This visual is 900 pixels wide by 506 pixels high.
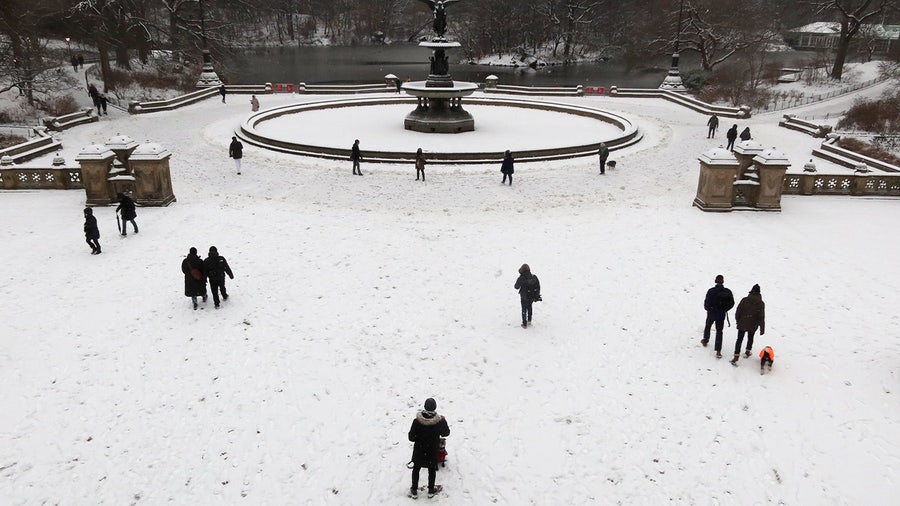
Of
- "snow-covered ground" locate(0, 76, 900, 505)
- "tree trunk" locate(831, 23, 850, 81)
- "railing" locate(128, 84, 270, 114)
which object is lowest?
"snow-covered ground" locate(0, 76, 900, 505)

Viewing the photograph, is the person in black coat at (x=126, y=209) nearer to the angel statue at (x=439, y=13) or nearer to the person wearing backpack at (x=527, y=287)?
the person wearing backpack at (x=527, y=287)

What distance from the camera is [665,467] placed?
7.53m

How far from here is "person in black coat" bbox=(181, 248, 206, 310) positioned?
10.9m

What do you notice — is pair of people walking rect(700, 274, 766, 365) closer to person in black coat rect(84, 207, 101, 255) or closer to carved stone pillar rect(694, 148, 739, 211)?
carved stone pillar rect(694, 148, 739, 211)

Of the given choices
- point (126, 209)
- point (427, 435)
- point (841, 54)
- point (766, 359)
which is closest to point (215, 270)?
point (126, 209)

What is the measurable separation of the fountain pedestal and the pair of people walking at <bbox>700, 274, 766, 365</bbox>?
19.6 m

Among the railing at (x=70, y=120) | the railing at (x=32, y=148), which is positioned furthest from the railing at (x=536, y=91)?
the railing at (x=32, y=148)

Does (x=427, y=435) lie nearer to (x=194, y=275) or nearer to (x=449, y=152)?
(x=194, y=275)

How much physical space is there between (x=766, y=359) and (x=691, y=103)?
35.0 m

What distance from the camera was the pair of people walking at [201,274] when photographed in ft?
35.7

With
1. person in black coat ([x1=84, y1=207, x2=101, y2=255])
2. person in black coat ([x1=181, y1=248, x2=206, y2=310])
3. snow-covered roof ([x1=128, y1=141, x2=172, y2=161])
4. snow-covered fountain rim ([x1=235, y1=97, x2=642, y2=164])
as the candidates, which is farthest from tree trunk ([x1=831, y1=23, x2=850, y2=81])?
person in black coat ([x1=84, y1=207, x2=101, y2=255])

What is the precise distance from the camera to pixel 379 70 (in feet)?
258

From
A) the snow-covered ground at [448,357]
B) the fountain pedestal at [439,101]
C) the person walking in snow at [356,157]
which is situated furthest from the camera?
the fountain pedestal at [439,101]

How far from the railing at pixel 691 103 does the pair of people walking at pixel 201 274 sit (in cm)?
3442
